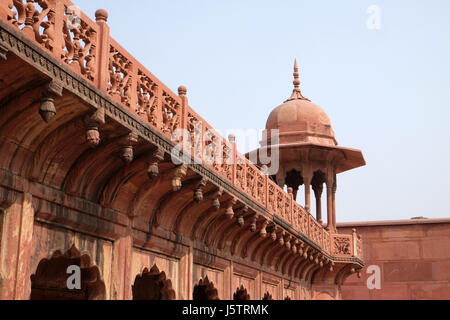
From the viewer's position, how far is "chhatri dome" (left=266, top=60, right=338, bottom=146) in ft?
64.1

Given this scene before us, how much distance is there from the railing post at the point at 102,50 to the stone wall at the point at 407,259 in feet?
59.8

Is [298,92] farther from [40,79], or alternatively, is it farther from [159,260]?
[40,79]

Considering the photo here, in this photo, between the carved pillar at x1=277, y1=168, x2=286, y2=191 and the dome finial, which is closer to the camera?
the carved pillar at x1=277, y1=168, x2=286, y2=191

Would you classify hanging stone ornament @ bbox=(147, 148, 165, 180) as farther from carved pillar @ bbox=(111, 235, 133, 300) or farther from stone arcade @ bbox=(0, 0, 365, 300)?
carved pillar @ bbox=(111, 235, 133, 300)

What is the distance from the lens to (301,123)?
64.6ft

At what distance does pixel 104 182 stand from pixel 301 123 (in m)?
12.4

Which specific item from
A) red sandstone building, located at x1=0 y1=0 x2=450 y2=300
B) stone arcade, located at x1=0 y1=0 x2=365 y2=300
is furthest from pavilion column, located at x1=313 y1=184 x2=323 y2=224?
stone arcade, located at x1=0 y1=0 x2=365 y2=300

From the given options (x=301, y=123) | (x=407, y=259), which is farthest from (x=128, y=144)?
(x=407, y=259)

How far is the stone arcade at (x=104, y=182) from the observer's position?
19.3 ft

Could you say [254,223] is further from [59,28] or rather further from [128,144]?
[59,28]

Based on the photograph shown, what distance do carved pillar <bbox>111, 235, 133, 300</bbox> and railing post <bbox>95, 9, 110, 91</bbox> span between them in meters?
2.43

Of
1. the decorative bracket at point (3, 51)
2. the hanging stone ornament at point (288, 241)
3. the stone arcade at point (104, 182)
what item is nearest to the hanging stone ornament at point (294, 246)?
the hanging stone ornament at point (288, 241)

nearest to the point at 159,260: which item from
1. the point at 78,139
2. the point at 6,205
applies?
the point at 78,139

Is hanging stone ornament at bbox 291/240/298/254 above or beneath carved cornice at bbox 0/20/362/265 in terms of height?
beneath
